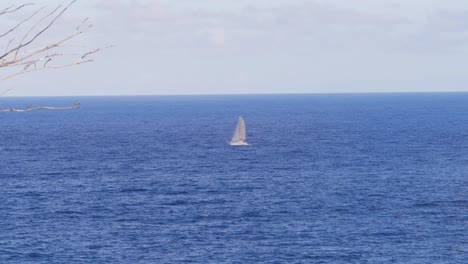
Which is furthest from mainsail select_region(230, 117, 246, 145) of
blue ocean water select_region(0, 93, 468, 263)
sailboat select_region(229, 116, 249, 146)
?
blue ocean water select_region(0, 93, 468, 263)

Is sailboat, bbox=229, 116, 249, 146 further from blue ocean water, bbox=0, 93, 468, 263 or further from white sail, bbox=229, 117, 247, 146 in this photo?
blue ocean water, bbox=0, 93, 468, 263

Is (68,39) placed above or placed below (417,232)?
above

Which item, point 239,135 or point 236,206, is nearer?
point 236,206

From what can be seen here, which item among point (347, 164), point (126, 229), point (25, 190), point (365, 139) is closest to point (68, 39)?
point (126, 229)

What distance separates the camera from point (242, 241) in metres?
72.4

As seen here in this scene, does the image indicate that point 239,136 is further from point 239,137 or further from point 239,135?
point 239,135

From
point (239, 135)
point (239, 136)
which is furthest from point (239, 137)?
point (239, 135)

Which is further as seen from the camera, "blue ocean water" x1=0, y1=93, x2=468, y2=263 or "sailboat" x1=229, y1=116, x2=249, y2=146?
"sailboat" x1=229, y1=116, x2=249, y2=146

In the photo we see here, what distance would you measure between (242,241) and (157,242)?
345 inches

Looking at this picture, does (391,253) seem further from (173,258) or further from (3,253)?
(3,253)

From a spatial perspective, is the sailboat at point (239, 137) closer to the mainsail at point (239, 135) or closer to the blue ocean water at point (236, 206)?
the mainsail at point (239, 135)

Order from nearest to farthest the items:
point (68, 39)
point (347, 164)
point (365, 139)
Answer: point (68, 39), point (347, 164), point (365, 139)

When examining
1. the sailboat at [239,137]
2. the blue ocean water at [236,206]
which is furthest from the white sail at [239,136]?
the blue ocean water at [236,206]

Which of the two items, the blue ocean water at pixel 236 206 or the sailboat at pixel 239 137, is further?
the sailboat at pixel 239 137
